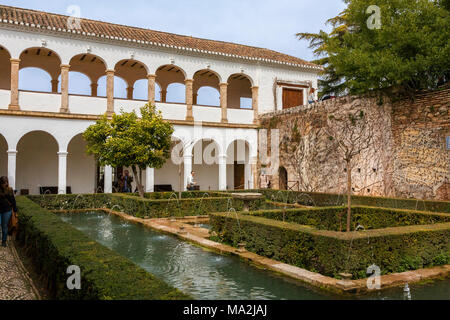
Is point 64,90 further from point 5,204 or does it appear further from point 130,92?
point 5,204

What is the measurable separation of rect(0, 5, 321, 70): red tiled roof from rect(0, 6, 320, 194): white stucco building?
5 cm

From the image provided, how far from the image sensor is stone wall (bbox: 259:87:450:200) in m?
12.8

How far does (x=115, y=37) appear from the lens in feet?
56.3

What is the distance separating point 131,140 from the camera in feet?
44.2

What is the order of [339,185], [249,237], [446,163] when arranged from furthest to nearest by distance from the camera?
1. [339,185]
2. [446,163]
3. [249,237]

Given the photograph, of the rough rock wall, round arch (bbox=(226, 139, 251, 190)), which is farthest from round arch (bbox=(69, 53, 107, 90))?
A: the rough rock wall

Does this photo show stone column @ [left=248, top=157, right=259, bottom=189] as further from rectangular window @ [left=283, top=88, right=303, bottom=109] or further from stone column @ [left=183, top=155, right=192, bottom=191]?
Result: stone column @ [left=183, top=155, right=192, bottom=191]

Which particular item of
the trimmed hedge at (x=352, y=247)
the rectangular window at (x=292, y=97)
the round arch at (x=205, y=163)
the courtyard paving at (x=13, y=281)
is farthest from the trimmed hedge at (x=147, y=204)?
the rectangular window at (x=292, y=97)

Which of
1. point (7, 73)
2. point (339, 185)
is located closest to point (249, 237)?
point (339, 185)

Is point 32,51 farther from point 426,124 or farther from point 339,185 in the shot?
point 426,124

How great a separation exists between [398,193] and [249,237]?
9139 millimetres

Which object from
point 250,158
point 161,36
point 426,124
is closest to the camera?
point 426,124

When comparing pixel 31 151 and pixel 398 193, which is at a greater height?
pixel 31 151
